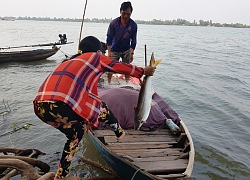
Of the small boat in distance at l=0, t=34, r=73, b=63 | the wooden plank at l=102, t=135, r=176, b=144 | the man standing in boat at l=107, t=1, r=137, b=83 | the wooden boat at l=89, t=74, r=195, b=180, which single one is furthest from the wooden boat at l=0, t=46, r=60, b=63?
the wooden plank at l=102, t=135, r=176, b=144

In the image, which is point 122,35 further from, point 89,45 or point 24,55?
point 24,55

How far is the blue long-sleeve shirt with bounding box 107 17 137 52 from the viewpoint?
741 cm

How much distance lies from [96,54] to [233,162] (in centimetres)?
480

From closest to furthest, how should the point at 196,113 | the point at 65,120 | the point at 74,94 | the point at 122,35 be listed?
the point at 74,94
the point at 65,120
the point at 122,35
the point at 196,113

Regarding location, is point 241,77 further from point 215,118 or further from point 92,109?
point 92,109

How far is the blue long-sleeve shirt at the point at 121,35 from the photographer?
7410mm

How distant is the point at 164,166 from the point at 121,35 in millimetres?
4580

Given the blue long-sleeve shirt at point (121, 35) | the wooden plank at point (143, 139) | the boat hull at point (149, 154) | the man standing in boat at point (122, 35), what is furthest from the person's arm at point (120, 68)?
the blue long-sleeve shirt at point (121, 35)

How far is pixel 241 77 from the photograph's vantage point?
15.2 metres

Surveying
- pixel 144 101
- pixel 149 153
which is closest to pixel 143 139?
pixel 149 153

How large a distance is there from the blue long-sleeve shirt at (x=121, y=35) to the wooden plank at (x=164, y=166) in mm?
4459

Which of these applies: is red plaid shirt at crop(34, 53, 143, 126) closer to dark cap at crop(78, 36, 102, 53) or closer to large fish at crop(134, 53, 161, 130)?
dark cap at crop(78, 36, 102, 53)

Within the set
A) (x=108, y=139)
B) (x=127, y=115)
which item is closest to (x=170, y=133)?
(x=127, y=115)

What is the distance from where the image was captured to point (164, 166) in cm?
397
